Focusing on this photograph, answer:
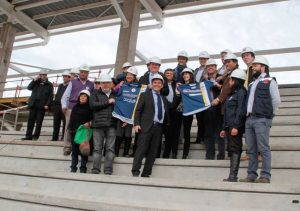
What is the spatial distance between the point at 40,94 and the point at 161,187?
166 inches

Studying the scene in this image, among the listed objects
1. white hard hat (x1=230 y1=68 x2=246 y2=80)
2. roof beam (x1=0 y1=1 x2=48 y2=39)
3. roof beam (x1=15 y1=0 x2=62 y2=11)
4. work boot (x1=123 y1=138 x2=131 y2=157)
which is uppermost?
roof beam (x1=15 y1=0 x2=62 y2=11)

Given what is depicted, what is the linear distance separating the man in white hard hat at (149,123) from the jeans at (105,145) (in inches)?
18.1

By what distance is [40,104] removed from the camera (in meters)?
7.45

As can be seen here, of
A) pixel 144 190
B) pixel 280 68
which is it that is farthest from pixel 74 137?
pixel 280 68

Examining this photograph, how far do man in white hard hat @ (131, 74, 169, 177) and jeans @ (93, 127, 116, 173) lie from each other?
0.46 m

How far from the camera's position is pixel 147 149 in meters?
4.98

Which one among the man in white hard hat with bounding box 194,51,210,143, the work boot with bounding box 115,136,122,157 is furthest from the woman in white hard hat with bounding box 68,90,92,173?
the man in white hard hat with bounding box 194,51,210,143

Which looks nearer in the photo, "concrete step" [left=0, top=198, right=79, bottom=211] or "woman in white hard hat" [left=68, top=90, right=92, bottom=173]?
"concrete step" [left=0, top=198, right=79, bottom=211]

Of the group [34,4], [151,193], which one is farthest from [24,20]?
[151,193]

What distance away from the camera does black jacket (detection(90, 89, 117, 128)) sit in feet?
17.8

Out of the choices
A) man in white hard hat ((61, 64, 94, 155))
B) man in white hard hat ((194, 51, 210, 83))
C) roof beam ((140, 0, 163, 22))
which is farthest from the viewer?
roof beam ((140, 0, 163, 22))

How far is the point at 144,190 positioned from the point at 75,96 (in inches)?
110

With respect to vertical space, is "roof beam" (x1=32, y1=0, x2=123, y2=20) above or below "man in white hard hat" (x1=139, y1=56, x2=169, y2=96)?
above

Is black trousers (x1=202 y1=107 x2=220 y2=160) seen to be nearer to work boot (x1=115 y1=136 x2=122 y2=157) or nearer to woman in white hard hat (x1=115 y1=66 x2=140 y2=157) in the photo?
woman in white hard hat (x1=115 y1=66 x2=140 y2=157)
